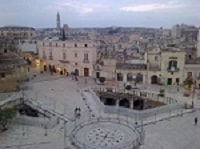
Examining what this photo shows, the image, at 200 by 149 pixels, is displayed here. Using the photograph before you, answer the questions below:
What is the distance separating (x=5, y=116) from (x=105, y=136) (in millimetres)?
8877

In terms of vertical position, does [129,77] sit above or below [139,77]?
below

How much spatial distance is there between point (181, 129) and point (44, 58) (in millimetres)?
34096

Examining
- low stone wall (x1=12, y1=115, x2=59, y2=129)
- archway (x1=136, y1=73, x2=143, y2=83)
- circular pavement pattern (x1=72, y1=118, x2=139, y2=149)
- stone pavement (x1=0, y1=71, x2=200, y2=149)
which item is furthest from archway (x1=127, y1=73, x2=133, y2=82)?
low stone wall (x1=12, y1=115, x2=59, y2=129)

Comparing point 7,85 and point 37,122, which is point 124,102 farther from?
point 37,122

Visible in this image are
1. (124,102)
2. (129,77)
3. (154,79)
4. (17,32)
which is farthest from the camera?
(17,32)

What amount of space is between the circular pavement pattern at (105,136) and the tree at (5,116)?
5.89 m

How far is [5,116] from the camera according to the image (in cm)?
2389

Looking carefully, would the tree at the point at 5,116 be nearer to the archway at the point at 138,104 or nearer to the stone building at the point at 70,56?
the archway at the point at 138,104

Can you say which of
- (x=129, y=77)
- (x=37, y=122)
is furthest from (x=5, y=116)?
(x=129, y=77)

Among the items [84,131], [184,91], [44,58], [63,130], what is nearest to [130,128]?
[84,131]

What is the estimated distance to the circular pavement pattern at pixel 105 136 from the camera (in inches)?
829

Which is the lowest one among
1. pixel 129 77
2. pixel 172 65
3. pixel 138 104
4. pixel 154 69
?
pixel 138 104

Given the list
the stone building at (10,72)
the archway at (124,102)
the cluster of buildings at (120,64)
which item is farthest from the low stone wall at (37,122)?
the cluster of buildings at (120,64)

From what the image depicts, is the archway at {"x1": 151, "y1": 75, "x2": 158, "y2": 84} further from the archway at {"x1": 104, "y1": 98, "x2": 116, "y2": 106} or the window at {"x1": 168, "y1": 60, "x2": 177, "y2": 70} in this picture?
the archway at {"x1": 104, "y1": 98, "x2": 116, "y2": 106}
